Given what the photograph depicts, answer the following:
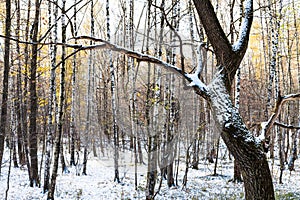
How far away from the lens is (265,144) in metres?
3.96

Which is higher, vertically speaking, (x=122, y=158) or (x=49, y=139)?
(x=49, y=139)

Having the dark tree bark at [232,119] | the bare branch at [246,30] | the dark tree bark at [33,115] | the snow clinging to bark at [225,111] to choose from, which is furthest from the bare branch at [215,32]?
the dark tree bark at [33,115]

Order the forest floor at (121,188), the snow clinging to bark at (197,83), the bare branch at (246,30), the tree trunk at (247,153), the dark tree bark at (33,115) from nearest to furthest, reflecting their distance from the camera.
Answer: the tree trunk at (247,153) < the snow clinging to bark at (197,83) < the bare branch at (246,30) < the forest floor at (121,188) < the dark tree bark at (33,115)

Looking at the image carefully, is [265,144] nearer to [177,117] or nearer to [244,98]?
[177,117]

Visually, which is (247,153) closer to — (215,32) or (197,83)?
(197,83)

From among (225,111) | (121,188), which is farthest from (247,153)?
(121,188)

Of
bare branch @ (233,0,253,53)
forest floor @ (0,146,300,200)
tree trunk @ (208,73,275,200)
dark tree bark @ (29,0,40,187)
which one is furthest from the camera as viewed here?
dark tree bark @ (29,0,40,187)

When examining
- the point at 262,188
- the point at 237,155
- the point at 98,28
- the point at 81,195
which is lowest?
the point at 81,195

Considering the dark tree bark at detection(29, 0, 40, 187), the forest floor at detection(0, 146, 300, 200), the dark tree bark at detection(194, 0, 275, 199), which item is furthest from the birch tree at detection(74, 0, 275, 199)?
the dark tree bark at detection(29, 0, 40, 187)

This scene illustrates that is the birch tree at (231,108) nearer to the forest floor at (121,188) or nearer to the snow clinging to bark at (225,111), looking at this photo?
the snow clinging to bark at (225,111)

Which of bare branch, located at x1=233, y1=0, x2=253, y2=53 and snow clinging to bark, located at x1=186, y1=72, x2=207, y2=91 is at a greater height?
bare branch, located at x1=233, y1=0, x2=253, y2=53

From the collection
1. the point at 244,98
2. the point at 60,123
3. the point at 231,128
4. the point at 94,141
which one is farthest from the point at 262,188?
the point at 244,98

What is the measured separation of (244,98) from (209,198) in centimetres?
1487

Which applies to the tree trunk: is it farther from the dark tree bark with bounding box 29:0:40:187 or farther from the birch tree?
the dark tree bark with bounding box 29:0:40:187
